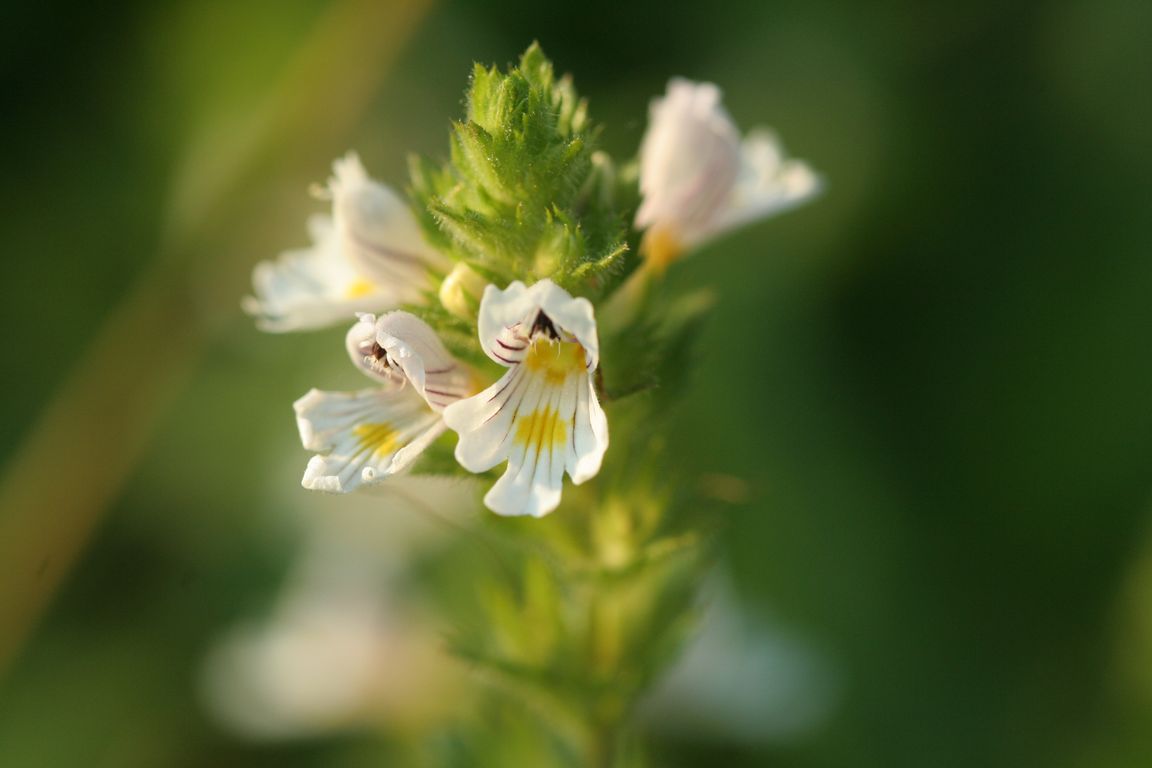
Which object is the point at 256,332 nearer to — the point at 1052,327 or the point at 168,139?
the point at 168,139

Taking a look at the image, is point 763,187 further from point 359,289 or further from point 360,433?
point 360,433

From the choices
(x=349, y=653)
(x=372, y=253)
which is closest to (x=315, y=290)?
(x=372, y=253)

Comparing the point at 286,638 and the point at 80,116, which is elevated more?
the point at 80,116

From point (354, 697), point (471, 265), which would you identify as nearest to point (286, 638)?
point (354, 697)

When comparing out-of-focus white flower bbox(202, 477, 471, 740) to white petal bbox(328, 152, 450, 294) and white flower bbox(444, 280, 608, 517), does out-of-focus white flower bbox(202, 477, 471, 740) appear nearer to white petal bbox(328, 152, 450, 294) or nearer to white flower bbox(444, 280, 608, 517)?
white petal bbox(328, 152, 450, 294)

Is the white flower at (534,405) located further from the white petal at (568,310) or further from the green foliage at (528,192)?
the green foliage at (528,192)

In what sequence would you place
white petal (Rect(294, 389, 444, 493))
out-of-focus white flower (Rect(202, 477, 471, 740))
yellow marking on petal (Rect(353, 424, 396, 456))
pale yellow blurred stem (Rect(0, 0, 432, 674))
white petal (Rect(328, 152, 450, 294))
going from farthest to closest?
pale yellow blurred stem (Rect(0, 0, 432, 674))
out-of-focus white flower (Rect(202, 477, 471, 740))
white petal (Rect(328, 152, 450, 294))
yellow marking on petal (Rect(353, 424, 396, 456))
white petal (Rect(294, 389, 444, 493))

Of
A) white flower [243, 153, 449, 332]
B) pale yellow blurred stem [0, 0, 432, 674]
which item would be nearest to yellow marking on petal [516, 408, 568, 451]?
white flower [243, 153, 449, 332]
